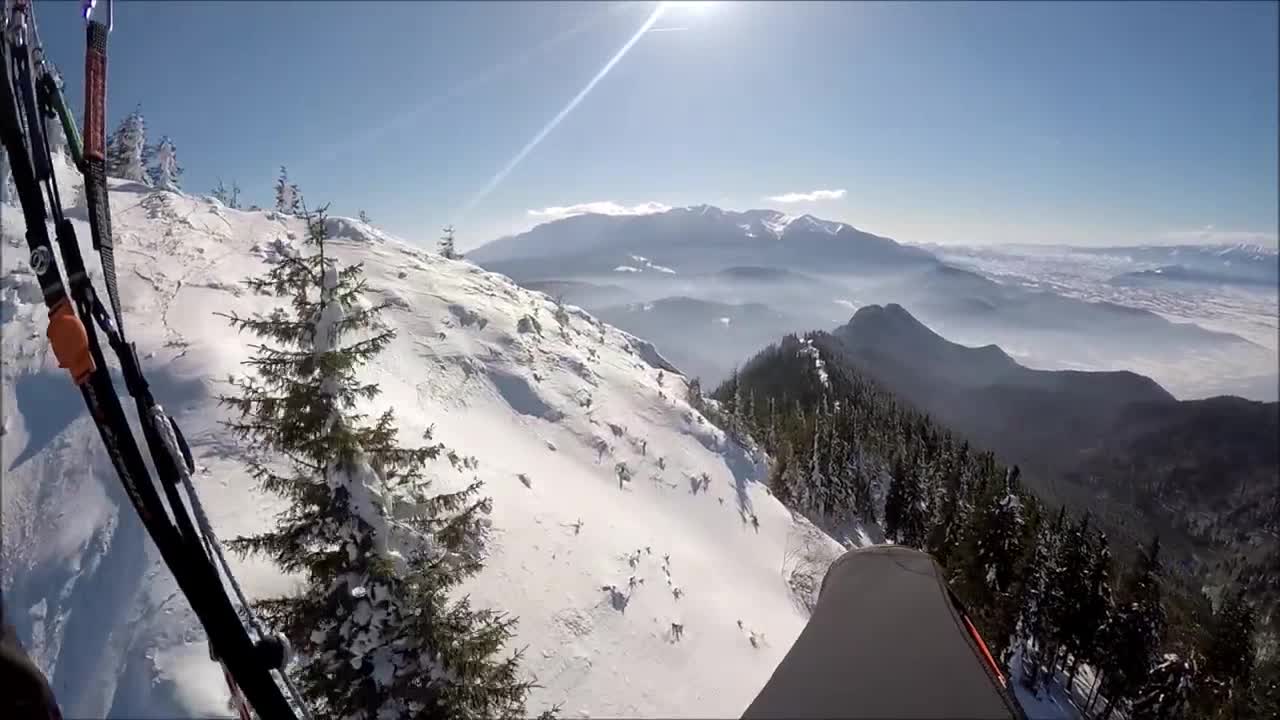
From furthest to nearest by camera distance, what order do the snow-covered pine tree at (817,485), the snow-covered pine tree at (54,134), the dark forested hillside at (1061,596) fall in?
the snow-covered pine tree at (817,485)
the dark forested hillside at (1061,596)
the snow-covered pine tree at (54,134)

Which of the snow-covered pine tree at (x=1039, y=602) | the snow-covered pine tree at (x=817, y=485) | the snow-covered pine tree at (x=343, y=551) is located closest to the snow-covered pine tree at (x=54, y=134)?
A: the snow-covered pine tree at (x=343, y=551)

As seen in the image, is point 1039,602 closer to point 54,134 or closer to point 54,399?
point 54,134

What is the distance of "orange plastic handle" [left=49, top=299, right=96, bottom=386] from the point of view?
2.01 m

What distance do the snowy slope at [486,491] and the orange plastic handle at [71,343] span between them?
0.18 m

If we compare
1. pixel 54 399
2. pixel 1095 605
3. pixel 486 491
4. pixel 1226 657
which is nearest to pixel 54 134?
pixel 486 491

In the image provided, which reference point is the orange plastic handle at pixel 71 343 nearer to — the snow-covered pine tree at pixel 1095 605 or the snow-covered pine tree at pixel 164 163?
the snow-covered pine tree at pixel 1095 605

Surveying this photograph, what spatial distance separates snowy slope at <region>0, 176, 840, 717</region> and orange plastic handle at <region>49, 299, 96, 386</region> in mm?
178

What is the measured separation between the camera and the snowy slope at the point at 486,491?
12164mm

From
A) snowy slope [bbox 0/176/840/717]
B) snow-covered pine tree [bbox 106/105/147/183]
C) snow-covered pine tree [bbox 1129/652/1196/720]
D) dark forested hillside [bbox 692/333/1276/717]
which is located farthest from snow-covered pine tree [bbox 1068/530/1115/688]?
snow-covered pine tree [bbox 106/105/147/183]

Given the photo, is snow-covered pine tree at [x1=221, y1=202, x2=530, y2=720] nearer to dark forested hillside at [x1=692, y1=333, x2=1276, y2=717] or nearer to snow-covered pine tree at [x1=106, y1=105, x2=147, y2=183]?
dark forested hillside at [x1=692, y1=333, x2=1276, y2=717]

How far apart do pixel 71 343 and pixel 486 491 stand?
20.3 m

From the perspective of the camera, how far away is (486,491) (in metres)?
21.3

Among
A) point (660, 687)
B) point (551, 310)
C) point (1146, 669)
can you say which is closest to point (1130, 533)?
point (1146, 669)

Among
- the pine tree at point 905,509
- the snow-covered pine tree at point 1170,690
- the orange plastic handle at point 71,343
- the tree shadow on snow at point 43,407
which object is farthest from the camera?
the pine tree at point 905,509
